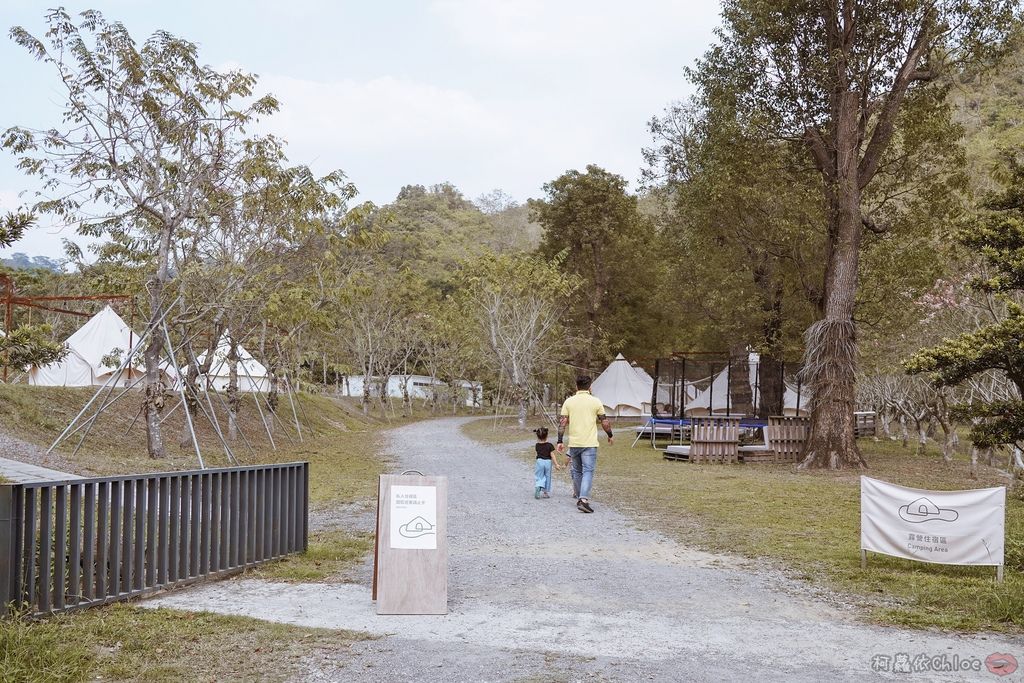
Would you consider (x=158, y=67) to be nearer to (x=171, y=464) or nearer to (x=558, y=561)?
(x=171, y=464)

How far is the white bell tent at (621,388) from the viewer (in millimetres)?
42781

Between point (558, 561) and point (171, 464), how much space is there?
10157mm

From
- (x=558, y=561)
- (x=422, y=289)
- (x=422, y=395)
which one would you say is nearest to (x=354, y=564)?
(x=558, y=561)

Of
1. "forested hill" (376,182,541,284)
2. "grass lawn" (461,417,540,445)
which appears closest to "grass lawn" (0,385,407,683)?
"grass lawn" (461,417,540,445)

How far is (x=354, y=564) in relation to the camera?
7.92 metres

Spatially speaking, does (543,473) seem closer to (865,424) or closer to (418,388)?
(865,424)

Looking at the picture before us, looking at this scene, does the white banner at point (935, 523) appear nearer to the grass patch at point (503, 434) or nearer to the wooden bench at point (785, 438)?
the wooden bench at point (785, 438)

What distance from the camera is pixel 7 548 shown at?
5.39m

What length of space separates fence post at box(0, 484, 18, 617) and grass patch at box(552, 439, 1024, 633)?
226 inches

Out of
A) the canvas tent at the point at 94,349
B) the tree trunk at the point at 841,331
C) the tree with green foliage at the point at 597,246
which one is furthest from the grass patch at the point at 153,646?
the tree with green foliage at the point at 597,246

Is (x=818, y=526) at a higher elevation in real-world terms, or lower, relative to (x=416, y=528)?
lower

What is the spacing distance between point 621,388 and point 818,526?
32482 mm

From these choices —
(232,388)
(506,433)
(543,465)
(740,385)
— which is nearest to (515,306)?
(506,433)

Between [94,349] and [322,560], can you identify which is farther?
[94,349]
